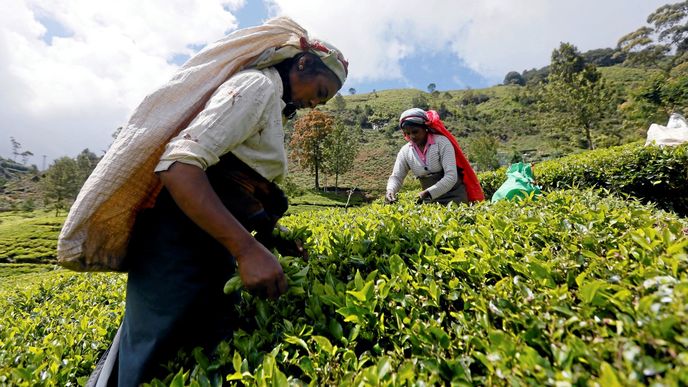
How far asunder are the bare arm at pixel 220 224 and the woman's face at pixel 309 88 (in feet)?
2.64

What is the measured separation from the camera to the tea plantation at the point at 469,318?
0.88 meters

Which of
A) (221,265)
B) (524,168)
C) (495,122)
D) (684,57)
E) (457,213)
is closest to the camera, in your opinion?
(221,265)

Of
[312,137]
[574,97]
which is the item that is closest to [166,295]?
[574,97]

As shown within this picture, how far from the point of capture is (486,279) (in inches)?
55.3

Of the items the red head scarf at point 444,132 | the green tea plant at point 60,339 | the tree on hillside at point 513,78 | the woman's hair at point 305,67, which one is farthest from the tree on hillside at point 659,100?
the tree on hillside at point 513,78

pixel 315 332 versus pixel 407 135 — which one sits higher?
pixel 407 135

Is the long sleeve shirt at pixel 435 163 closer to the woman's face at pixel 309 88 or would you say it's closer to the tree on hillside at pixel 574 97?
the woman's face at pixel 309 88

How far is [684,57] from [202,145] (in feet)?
229

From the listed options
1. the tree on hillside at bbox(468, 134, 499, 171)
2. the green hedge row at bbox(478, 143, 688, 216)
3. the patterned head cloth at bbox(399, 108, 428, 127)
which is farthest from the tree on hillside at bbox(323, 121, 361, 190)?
the patterned head cloth at bbox(399, 108, 428, 127)

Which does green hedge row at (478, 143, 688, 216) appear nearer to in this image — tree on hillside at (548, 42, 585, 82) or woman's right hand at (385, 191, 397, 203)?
woman's right hand at (385, 191, 397, 203)

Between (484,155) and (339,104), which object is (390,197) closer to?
(484,155)

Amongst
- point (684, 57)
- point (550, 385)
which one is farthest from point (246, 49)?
point (684, 57)

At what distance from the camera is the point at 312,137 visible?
37719mm

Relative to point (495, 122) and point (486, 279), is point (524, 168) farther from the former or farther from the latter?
point (495, 122)
